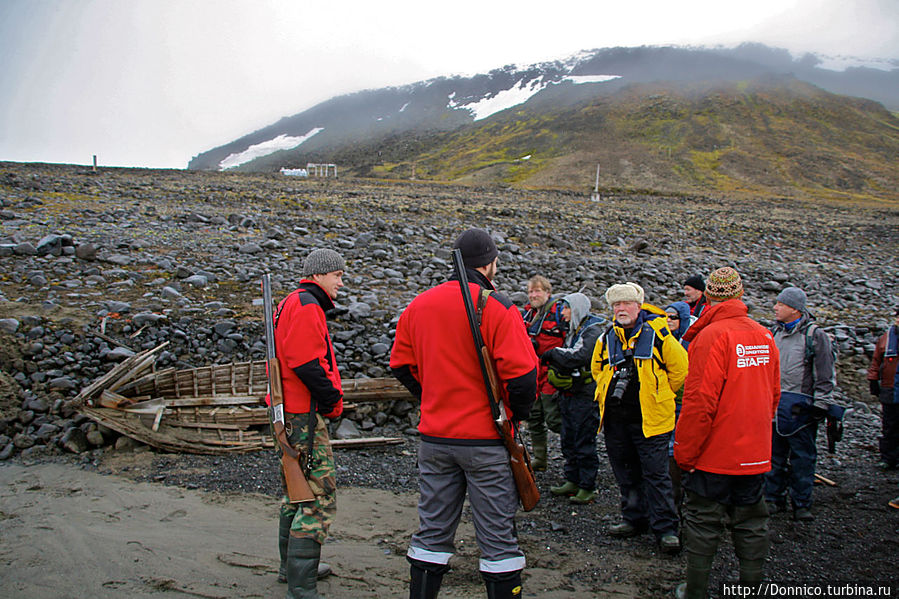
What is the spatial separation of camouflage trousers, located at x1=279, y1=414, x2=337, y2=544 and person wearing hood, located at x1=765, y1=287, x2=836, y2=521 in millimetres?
4653

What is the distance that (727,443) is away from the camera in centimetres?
393

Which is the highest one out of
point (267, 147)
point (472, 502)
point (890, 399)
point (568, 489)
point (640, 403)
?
point (267, 147)

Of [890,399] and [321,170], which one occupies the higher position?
[321,170]

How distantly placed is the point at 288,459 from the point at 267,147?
12771 cm

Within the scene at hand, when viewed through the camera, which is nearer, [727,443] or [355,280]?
[727,443]

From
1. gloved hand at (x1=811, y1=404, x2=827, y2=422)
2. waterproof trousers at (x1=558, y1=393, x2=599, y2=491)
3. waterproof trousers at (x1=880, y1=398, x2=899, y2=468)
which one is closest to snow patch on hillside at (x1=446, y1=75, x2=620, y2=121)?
waterproof trousers at (x1=880, y1=398, x2=899, y2=468)

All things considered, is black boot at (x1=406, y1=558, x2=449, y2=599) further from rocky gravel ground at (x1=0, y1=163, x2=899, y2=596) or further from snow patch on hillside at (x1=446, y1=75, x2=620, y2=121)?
snow patch on hillside at (x1=446, y1=75, x2=620, y2=121)

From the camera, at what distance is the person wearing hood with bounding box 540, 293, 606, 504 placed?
6052mm

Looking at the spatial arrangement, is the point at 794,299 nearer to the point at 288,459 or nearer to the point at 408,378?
the point at 408,378

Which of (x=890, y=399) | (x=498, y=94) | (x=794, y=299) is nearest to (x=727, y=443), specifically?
(x=794, y=299)

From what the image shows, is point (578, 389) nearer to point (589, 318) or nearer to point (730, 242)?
point (589, 318)

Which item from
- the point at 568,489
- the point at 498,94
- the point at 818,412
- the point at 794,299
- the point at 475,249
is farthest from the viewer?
the point at 498,94

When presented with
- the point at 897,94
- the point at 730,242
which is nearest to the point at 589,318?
the point at 730,242

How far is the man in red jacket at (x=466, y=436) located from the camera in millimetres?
3357
